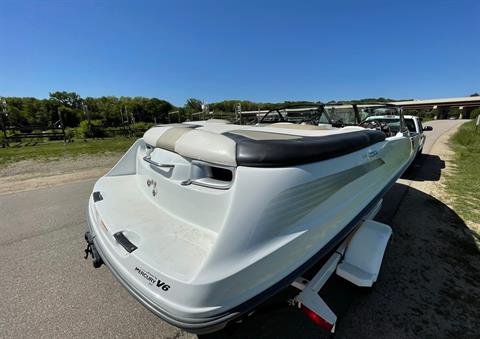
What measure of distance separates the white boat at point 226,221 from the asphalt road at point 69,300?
17.5 inches

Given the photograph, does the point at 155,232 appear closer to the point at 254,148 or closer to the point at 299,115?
the point at 254,148

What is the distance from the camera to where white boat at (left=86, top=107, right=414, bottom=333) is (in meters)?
1.12

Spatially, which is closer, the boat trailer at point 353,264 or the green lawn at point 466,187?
the boat trailer at point 353,264

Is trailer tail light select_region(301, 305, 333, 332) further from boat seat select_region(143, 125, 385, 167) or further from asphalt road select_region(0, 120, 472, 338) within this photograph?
boat seat select_region(143, 125, 385, 167)

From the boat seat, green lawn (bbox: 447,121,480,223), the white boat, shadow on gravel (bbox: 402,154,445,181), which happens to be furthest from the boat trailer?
shadow on gravel (bbox: 402,154,445,181)

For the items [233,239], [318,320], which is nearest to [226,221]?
[233,239]

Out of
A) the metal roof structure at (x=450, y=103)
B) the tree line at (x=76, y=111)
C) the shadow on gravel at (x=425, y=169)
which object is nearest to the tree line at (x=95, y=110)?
the tree line at (x=76, y=111)

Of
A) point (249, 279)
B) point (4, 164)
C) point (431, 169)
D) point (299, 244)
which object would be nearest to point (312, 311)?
point (299, 244)

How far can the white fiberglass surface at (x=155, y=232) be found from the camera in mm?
1288

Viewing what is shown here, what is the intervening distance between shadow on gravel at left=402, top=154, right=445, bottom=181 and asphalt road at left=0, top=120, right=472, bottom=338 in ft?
16.0

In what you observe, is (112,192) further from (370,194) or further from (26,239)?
(370,194)

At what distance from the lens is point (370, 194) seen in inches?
86.4

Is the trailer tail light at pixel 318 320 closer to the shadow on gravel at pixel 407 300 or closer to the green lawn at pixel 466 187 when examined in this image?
the shadow on gravel at pixel 407 300

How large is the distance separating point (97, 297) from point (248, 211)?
168 centimetres
